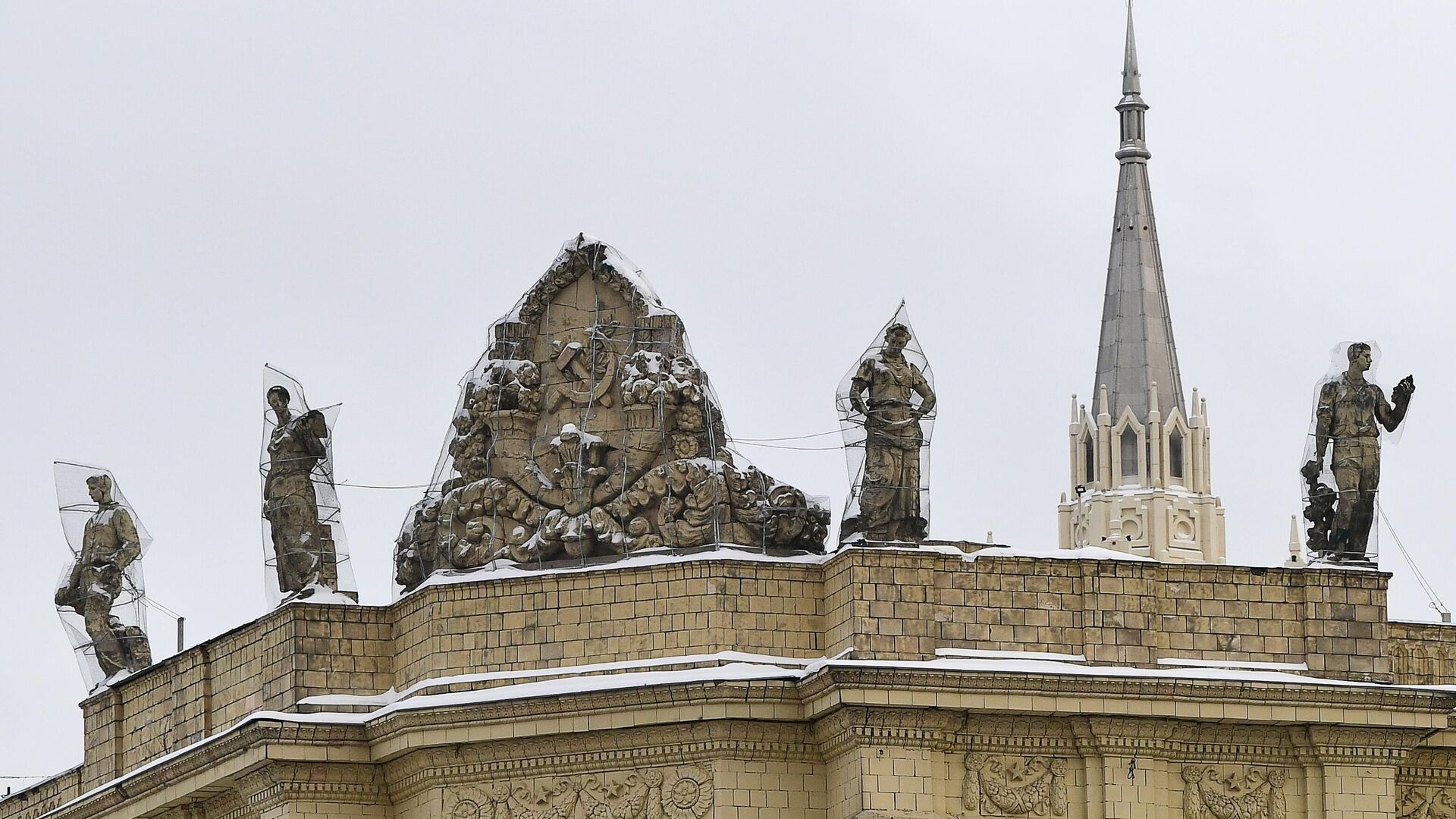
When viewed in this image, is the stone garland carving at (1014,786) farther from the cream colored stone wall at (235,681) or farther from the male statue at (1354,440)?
the cream colored stone wall at (235,681)

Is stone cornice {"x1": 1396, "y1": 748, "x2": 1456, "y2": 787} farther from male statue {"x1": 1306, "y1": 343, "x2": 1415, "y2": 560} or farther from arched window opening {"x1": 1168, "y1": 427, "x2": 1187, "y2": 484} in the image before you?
arched window opening {"x1": 1168, "y1": 427, "x2": 1187, "y2": 484}

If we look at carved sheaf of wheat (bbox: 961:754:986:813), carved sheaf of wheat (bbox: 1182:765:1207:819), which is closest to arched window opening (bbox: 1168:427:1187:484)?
carved sheaf of wheat (bbox: 1182:765:1207:819)

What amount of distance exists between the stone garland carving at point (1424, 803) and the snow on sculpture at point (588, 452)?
5911 mm

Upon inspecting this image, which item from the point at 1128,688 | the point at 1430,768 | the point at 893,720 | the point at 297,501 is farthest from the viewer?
the point at 297,501

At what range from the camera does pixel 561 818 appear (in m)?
39.3

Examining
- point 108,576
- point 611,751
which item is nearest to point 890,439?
point 611,751

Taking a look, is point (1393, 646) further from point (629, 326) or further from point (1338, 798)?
point (629, 326)

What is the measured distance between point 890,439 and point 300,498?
5927 mm

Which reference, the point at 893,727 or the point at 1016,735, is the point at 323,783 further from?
the point at 1016,735

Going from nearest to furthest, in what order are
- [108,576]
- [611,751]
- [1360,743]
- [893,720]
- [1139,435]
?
[893,720], [611,751], [1360,743], [108,576], [1139,435]

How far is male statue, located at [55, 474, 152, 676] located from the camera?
1785 inches

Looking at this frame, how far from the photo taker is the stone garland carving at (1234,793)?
129 feet

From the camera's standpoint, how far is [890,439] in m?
39.3

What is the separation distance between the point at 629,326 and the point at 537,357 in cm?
94
